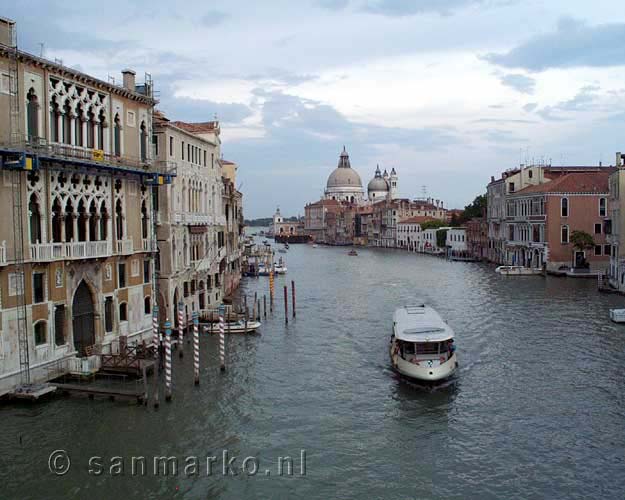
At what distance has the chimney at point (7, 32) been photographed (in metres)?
15.1

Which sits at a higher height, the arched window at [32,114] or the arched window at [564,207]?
the arched window at [32,114]

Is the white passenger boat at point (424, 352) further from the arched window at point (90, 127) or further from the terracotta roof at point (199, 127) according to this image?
the terracotta roof at point (199, 127)

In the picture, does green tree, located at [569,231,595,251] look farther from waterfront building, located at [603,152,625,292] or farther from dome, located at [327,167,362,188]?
dome, located at [327,167,362,188]

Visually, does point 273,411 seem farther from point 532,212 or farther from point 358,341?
point 532,212

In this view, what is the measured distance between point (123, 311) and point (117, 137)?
5023mm

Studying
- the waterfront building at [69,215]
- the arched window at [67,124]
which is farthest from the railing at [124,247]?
the arched window at [67,124]

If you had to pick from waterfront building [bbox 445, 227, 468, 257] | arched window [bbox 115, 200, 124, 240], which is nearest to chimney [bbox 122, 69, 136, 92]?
arched window [bbox 115, 200, 124, 240]

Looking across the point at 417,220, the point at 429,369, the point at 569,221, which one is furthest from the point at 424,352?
the point at 417,220

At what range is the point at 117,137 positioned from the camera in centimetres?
1956

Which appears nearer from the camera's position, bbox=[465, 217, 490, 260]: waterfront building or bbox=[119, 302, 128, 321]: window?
bbox=[119, 302, 128, 321]: window

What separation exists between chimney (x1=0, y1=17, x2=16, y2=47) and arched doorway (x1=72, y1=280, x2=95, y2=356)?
6095 millimetres

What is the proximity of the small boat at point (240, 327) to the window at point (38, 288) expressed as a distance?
31.2ft

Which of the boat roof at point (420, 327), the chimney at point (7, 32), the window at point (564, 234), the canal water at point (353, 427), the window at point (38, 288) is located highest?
the chimney at point (7, 32)

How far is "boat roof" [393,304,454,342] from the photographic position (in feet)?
61.0
